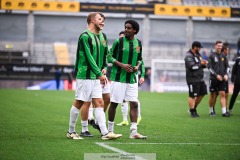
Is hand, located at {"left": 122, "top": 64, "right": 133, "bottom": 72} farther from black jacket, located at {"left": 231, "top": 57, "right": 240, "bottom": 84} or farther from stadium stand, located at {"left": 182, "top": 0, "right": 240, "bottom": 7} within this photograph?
stadium stand, located at {"left": 182, "top": 0, "right": 240, "bottom": 7}

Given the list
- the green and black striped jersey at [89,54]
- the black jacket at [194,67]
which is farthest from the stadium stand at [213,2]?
the green and black striped jersey at [89,54]

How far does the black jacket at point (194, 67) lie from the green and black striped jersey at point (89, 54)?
23.5ft

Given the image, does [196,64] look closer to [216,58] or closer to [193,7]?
[216,58]

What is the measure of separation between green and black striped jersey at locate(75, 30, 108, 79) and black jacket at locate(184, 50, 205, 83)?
7175mm

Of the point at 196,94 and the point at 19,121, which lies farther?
the point at 196,94

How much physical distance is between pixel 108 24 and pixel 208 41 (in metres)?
9.71

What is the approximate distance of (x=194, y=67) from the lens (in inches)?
667

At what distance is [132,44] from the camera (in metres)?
10.7

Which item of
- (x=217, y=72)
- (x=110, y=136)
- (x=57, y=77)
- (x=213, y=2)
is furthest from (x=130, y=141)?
(x=213, y=2)

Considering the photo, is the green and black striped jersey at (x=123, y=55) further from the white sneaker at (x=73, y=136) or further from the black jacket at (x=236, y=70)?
the black jacket at (x=236, y=70)

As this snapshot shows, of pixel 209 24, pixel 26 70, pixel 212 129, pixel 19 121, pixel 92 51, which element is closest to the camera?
pixel 92 51

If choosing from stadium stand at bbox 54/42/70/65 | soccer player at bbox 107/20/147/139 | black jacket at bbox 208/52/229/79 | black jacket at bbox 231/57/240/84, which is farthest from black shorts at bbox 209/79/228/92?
stadium stand at bbox 54/42/70/65

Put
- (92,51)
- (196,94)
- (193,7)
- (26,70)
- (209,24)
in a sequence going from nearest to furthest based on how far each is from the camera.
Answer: (92,51)
(196,94)
(26,70)
(193,7)
(209,24)

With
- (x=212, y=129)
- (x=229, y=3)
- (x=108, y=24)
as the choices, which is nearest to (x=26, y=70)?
(x=108, y=24)
